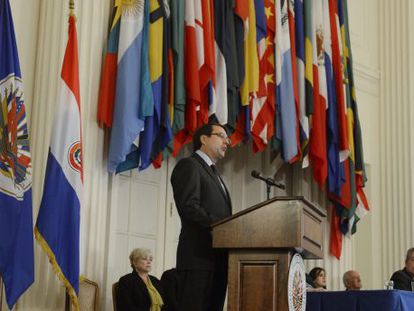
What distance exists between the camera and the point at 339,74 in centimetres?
984

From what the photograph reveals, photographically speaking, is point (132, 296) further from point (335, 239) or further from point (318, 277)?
point (335, 239)

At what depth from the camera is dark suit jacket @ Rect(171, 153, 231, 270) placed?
16.2 ft

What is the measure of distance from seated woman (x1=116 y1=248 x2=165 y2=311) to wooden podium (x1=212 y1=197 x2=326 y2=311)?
2.04 meters

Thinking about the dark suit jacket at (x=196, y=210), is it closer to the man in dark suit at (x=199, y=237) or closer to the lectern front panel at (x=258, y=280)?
the man in dark suit at (x=199, y=237)

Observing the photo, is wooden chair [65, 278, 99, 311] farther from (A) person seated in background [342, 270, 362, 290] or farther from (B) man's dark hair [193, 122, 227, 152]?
(A) person seated in background [342, 270, 362, 290]

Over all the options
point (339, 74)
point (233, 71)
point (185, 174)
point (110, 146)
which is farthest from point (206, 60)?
point (185, 174)

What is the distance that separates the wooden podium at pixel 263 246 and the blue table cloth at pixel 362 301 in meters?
1.70

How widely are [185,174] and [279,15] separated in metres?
4.58

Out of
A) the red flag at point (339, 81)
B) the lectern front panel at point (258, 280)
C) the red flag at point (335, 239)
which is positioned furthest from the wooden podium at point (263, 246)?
the red flag at point (335, 239)

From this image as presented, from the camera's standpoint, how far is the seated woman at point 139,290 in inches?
267

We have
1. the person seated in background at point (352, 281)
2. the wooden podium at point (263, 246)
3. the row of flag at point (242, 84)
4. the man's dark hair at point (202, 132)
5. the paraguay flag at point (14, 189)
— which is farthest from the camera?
the person seated in background at point (352, 281)

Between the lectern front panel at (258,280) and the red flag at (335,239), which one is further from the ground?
the red flag at (335,239)

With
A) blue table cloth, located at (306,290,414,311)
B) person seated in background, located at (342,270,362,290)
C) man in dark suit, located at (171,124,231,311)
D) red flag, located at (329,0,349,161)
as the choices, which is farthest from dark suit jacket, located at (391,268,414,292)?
man in dark suit, located at (171,124,231,311)

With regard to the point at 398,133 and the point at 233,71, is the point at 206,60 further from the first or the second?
the point at 398,133
